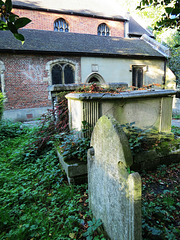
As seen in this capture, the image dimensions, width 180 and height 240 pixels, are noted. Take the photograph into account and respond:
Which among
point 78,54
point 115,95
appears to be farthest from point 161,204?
point 78,54

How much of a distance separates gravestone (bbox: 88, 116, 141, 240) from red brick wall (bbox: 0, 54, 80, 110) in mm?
10134

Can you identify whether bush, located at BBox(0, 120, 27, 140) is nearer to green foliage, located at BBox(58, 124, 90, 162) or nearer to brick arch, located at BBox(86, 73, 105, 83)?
green foliage, located at BBox(58, 124, 90, 162)

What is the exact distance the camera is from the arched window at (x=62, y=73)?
12.0 metres

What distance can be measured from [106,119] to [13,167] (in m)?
3.26

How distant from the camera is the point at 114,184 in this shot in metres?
1.74

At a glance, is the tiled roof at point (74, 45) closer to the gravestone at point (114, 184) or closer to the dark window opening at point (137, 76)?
the dark window opening at point (137, 76)

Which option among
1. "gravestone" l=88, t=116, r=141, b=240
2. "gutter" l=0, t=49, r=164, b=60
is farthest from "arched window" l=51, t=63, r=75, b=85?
"gravestone" l=88, t=116, r=141, b=240

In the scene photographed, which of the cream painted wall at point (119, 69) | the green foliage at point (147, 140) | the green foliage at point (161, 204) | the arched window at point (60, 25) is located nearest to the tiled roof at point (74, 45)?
the cream painted wall at point (119, 69)

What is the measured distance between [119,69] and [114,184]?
1270 centimetres

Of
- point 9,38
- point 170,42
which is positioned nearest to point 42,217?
point 9,38

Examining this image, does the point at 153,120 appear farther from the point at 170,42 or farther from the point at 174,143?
the point at 170,42

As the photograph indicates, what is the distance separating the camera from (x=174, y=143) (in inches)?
158

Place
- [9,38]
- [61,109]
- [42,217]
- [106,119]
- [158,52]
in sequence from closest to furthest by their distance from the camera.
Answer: [106,119]
[42,217]
[61,109]
[9,38]
[158,52]

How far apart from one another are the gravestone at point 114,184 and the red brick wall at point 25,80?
10.1 m
